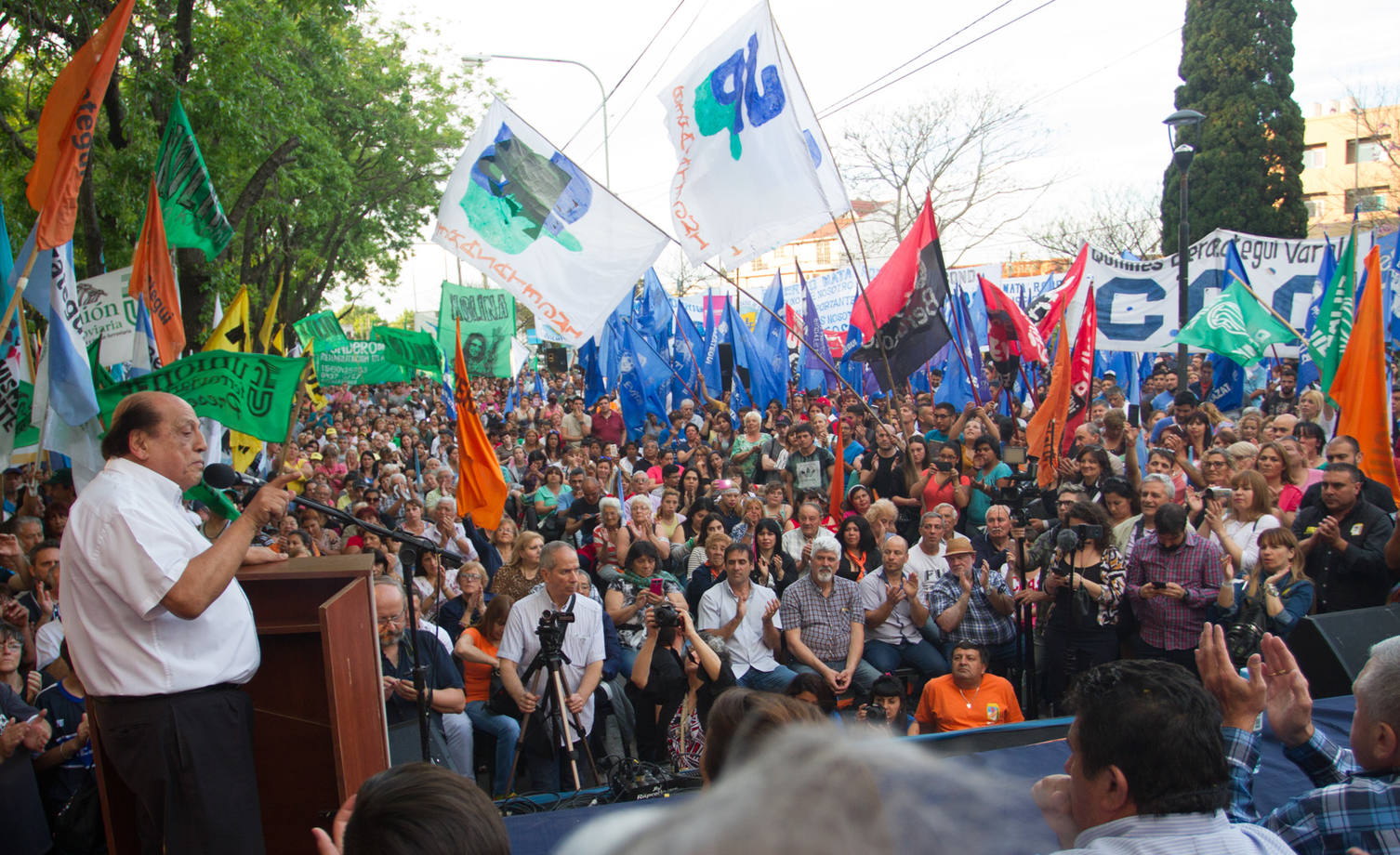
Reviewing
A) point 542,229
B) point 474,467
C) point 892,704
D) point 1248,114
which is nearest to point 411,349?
point 474,467

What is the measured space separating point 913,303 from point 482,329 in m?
9.89

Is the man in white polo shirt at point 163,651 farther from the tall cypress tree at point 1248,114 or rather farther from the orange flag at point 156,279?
the tall cypress tree at point 1248,114

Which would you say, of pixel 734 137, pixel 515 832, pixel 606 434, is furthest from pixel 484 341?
pixel 515 832

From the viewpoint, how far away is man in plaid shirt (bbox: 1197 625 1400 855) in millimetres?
2467

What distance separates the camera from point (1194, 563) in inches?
229

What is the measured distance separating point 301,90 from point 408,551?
11303 mm

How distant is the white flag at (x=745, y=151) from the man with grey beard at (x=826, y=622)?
2.41 m

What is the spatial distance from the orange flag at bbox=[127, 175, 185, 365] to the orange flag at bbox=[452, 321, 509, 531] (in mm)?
2149

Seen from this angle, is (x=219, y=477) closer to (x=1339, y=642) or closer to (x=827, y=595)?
(x=827, y=595)

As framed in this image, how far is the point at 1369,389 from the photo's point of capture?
284 inches

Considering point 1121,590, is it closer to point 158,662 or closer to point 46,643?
point 158,662

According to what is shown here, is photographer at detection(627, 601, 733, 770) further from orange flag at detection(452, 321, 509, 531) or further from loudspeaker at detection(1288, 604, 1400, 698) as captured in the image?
loudspeaker at detection(1288, 604, 1400, 698)

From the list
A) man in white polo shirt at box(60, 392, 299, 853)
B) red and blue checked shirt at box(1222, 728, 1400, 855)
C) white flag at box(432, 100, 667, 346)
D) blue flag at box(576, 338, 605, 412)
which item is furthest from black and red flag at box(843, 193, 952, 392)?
blue flag at box(576, 338, 605, 412)

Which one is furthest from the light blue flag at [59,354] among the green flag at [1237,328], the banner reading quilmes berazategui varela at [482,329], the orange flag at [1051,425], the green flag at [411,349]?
the green flag at [411,349]
